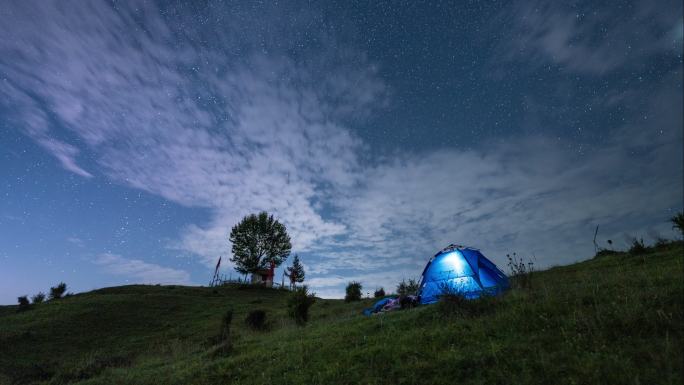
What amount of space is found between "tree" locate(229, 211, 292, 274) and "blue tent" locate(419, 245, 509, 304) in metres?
50.1

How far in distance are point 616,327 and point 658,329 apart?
0.62 m

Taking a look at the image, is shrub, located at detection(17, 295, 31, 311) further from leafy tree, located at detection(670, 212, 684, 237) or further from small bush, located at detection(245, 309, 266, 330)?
leafy tree, located at detection(670, 212, 684, 237)

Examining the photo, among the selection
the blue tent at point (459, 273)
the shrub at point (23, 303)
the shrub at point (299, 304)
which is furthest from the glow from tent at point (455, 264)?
the shrub at point (23, 303)

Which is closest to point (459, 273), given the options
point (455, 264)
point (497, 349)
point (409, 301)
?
point (455, 264)

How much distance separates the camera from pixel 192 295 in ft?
146

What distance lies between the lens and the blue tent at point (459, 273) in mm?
16484

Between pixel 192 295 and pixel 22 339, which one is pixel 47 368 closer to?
pixel 22 339

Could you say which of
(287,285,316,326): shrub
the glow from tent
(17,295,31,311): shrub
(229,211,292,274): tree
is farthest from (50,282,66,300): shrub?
the glow from tent

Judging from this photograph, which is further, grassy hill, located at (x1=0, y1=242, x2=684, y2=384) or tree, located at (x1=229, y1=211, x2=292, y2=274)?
tree, located at (x1=229, y1=211, x2=292, y2=274)

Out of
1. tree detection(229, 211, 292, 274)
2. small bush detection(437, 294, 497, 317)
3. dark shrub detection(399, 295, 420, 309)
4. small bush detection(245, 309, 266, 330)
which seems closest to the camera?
small bush detection(437, 294, 497, 317)

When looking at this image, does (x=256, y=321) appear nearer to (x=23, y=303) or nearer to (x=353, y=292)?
(x=353, y=292)

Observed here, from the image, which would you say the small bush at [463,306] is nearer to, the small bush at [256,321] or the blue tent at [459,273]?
the blue tent at [459,273]

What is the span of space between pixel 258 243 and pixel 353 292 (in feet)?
115

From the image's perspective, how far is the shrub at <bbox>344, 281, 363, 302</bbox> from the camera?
1356 inches
